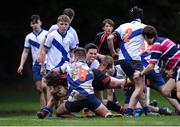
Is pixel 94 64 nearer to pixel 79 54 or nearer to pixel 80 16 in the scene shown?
pixel 79 54

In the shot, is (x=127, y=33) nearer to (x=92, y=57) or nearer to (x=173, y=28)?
(x=92, y=57)

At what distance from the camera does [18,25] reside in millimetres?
43906

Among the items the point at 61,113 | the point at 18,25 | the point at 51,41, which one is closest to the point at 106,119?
the point at 61,113

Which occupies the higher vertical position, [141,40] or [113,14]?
[113,14]

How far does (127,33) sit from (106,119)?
234 centimetres

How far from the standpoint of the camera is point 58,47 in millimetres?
20859

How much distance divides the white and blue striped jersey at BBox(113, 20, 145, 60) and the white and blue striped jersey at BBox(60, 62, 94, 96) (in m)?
1.16

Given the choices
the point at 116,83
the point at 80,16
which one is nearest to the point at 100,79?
the point at 116,83

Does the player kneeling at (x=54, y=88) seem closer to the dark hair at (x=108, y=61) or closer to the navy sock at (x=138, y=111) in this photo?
the dark hair at (x=108, y=61)

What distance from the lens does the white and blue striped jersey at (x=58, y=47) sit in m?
20.8

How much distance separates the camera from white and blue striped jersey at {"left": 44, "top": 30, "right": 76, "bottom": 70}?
68.2 ft

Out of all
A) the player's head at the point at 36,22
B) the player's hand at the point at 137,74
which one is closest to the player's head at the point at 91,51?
the player's hand at the point at 137,74

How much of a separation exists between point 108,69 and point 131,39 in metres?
1.18

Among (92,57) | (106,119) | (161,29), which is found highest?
(161,29)
